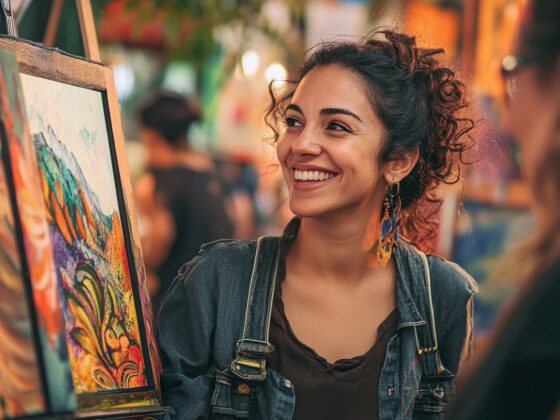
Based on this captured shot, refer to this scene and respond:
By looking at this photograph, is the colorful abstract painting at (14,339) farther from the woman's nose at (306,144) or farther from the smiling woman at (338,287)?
the woman's nose at (306,144)

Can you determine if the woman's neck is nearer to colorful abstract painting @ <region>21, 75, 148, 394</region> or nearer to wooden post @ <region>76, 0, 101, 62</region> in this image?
colorful abstract painting @ <region>21, 75, 148, 394</region>

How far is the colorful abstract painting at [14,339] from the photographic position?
1.15 meters

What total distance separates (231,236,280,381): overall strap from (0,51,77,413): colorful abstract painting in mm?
736

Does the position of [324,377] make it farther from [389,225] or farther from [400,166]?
[400,166]

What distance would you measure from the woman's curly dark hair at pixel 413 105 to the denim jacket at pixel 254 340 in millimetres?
309

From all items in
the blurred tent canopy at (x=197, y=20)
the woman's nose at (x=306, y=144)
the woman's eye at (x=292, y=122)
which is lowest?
the woman's nose at (x=306, y=144)

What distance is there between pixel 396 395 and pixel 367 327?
0.70ft

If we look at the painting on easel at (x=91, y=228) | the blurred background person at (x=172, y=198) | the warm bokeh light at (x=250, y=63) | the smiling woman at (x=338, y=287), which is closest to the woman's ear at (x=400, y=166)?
the smiling woman at (x=338, y=287)

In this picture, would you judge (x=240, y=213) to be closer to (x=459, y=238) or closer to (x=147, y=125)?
(x=147, y=125)

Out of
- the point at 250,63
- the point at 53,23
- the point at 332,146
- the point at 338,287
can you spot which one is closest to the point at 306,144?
the point at 332,146

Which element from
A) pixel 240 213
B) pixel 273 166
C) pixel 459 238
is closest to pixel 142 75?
pixel 240 213

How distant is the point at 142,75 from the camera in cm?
848

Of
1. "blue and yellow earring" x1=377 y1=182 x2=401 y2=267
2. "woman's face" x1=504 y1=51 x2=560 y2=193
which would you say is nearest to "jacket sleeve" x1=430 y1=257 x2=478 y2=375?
"blue and yellow earring" x1=377 y1=182 x2=401 y2=267

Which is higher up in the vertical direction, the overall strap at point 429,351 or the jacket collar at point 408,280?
the jacket collar at point 408,280
